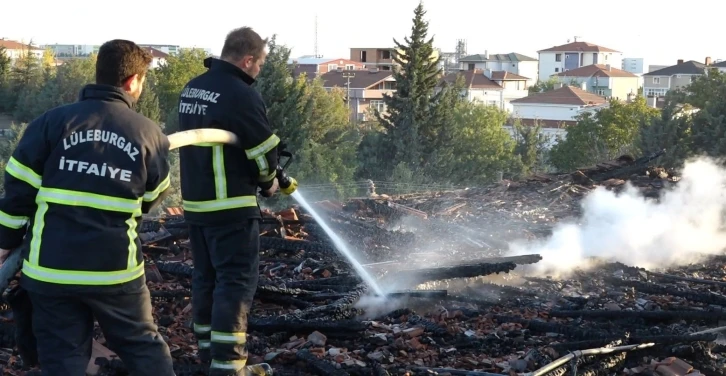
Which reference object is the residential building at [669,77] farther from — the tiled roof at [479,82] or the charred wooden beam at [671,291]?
the charred wooden beam at [671,291]

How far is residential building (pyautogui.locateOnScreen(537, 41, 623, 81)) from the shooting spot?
120062 millimetres

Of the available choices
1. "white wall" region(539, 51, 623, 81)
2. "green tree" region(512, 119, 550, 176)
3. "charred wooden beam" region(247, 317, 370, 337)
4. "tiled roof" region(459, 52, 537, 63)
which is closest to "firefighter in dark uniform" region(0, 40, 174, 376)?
"charred wooden beam" region(247, 317, 370, 337)

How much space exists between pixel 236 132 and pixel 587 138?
2225 inches

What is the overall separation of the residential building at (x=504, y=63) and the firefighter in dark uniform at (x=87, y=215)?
11955 centimetres

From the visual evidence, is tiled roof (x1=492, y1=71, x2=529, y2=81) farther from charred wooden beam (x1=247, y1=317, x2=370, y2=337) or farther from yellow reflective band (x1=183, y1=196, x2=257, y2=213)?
yellow reflective band (x1=183, y1=196, x2=257, y2=213)

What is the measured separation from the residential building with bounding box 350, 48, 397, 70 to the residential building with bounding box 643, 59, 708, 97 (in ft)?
116

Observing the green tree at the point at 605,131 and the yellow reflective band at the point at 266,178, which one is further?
the green tree at the point at 605,131

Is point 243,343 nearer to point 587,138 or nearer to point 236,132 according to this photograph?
point 236,132

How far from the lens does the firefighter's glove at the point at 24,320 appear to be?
3.54 m

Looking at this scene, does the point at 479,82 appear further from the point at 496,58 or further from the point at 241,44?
the point at 241,44

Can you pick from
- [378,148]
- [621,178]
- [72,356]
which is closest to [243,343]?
[72,356]

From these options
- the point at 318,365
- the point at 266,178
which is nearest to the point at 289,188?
the point at 266,178

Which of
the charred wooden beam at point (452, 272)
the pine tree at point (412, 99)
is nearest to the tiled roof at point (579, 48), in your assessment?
the pine tree at point (412, 99)

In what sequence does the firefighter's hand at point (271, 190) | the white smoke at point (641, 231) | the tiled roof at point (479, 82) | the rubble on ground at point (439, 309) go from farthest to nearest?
1. the tiled roof at point (479, 82)
2. the white smoke at point (641, 231)
3. the rubble on ground at point (439, 309)
4. the firefighter's hand at point (271, 190)
